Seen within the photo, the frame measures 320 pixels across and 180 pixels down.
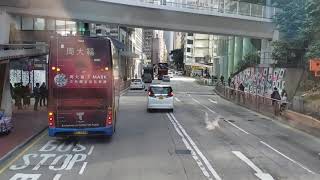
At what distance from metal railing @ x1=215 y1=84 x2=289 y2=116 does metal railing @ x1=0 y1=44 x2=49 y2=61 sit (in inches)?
530

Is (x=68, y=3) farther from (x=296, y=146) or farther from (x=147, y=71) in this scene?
(x=147, y=71)

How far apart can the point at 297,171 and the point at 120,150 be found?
608 centimetres

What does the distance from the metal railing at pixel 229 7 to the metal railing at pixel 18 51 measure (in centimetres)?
1435

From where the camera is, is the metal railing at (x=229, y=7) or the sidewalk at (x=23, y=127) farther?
the metal railing at (x=229, y=7)

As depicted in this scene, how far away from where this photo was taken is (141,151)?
17.7m

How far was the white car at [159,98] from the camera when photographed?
3322cm

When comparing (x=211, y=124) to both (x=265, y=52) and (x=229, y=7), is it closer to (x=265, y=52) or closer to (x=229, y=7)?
(x=229, y=7)

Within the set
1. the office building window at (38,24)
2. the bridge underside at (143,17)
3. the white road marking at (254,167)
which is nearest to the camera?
the white road marking at (254,167)

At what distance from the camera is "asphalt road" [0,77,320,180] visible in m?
13.8

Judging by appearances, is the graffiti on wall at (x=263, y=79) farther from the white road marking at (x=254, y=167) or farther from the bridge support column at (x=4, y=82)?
the white road marking at (x=254, y=167)

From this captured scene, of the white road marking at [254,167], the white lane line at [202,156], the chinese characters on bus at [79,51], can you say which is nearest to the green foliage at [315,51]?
the white lane line at [202,156]

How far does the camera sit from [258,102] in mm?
36125

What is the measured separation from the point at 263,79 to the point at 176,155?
2912 centimetres

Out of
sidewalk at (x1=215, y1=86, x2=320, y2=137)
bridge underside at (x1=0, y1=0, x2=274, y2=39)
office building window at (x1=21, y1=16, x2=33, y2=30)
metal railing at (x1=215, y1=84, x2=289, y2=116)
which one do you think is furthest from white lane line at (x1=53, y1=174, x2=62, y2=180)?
office building window at (x1=21, y1=16, x2=33, y2=30)
